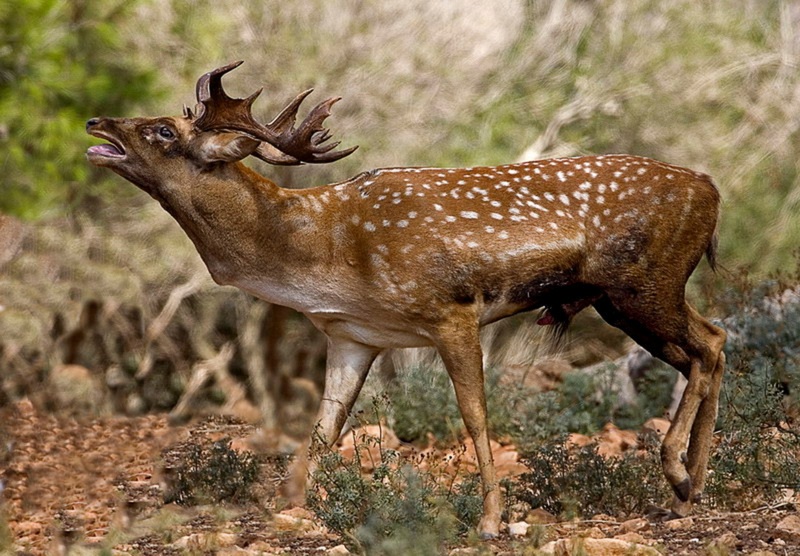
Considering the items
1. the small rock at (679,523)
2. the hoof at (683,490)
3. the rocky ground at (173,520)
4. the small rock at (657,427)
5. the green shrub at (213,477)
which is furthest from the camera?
the small rock at (657,427)

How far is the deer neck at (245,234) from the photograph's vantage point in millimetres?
7211

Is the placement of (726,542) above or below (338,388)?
below

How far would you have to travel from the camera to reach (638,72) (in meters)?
16.9

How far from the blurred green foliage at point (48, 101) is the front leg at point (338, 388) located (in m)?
7.37

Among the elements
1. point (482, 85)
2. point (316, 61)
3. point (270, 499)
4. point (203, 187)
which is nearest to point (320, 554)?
point (270, 499)

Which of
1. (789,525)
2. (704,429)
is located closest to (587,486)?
(704,429)

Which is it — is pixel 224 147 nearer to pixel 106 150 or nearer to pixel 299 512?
pixel 106 150

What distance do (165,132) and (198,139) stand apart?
0.58ft

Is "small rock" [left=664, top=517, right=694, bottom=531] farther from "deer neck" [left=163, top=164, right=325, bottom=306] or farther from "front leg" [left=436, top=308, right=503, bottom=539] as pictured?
"deer neck" [left=163, top=164, right=325, bottom=306]

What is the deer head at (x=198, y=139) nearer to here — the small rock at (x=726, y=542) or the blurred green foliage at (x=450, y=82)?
the small rock at (x=726, y=542)

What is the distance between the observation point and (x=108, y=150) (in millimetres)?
7121

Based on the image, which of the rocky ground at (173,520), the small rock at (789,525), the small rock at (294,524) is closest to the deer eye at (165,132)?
the rocky ground at (173,520)

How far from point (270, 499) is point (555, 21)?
11.3 metres

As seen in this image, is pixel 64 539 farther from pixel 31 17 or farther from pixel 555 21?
pixel 555 21
